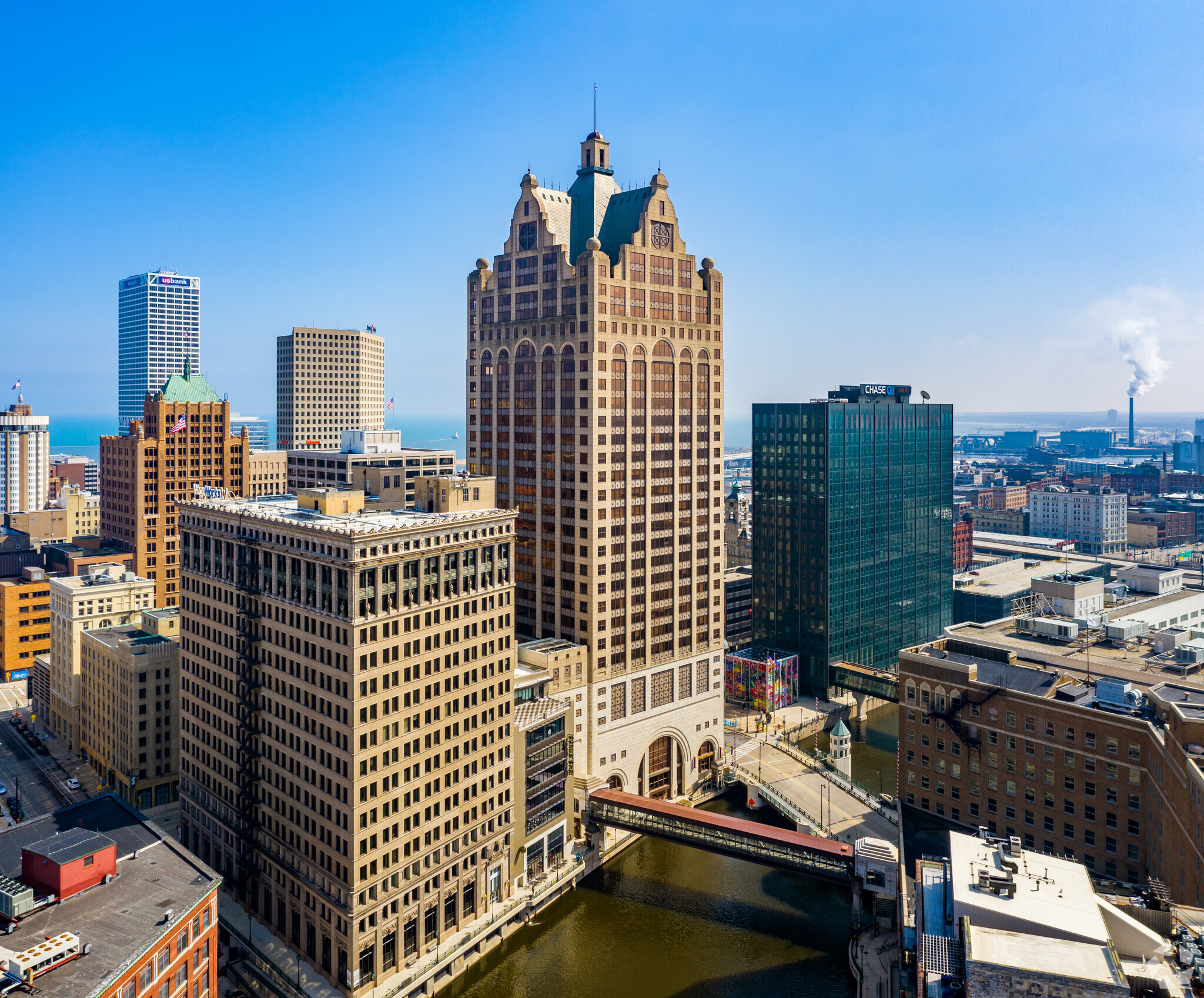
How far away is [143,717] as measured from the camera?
14475 centimetres

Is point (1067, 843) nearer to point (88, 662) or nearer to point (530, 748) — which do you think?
point (530, 748)

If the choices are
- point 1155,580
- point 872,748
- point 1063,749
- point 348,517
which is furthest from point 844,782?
point 348,517

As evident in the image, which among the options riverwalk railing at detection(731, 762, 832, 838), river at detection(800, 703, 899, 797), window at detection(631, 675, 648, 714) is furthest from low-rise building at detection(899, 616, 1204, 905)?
window at detection(631, 675, 648, 714)

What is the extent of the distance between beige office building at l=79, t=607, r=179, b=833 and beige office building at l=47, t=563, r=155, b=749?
11259 millimetres

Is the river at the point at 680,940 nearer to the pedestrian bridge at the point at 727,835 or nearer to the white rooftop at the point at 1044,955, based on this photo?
the pedestrian bridge at the point at 727,835

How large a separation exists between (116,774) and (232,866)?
46474 millimetres

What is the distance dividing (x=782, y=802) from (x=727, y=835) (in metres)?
26.9

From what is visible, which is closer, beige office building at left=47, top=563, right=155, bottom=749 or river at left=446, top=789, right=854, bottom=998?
river at left=446, top=789, right=854, bottom=998

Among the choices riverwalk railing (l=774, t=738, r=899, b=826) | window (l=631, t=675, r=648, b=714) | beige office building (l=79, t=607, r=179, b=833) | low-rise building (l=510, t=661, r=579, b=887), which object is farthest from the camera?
window (l=631, t=675, r=648, b=714)

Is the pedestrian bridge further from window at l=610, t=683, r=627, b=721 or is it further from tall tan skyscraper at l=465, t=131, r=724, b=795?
window at l=610, t=683, r=627, b=721

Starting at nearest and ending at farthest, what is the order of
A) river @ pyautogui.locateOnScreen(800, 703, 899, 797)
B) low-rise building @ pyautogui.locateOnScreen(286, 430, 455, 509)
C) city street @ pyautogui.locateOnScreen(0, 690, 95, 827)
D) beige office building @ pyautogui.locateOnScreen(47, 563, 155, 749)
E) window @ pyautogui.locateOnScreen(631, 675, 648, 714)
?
city street @ pyautogui.locateOnScreen(0, 690, 95, 827) < window @ pyautogui.locateOnScreen(631, 675, 648, 714) < river @ pyautogui.locateOnScreen(800, 703, 899, 797) < beige office building @ pyautogui.locateOnScreen(47, 563, 155, 749) < low-rise building @ pyautogui.locateOnScreen(286, 430, 455, 509)

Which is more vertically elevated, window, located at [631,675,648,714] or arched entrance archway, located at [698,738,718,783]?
window, located at [631,675,648,714]

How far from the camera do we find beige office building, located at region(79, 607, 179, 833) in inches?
5664

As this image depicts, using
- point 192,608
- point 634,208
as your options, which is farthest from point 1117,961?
point 634,208
